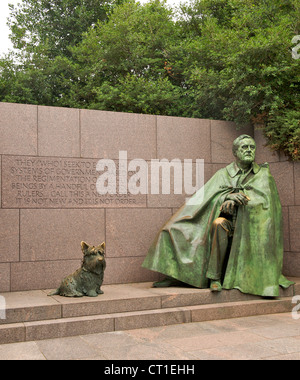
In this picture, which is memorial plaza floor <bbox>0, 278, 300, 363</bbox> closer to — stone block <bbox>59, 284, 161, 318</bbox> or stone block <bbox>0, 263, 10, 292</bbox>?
stone block <bbox>59, 284, 161, 318</bbox>

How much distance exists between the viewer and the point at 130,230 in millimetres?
7629

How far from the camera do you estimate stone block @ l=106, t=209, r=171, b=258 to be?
24.6 feet

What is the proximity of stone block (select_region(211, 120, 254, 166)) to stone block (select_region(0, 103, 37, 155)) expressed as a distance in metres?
3.26

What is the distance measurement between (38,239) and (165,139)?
2.78 m

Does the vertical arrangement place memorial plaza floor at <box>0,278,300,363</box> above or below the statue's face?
below

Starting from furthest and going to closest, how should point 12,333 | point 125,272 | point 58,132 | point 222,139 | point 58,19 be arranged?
1. point 58,19
2. point 222,139
3. point 125,272
4. point 58,132
5. point 12,333

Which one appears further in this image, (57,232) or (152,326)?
(57,232)

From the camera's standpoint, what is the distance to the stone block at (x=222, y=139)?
27.8ft

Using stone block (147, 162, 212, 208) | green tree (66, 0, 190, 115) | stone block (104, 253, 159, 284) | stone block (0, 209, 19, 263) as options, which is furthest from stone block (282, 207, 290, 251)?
stone block (0, 209, 19, 263)

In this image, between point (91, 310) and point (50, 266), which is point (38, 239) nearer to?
point (50, 266)

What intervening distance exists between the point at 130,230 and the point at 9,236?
194cm

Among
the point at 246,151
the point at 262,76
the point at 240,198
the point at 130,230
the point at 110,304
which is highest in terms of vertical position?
the point at 262,76

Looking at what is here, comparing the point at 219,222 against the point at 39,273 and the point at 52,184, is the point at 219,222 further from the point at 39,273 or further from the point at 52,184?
the point at 39,273

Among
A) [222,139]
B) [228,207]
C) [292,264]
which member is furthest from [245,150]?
[292,264]
